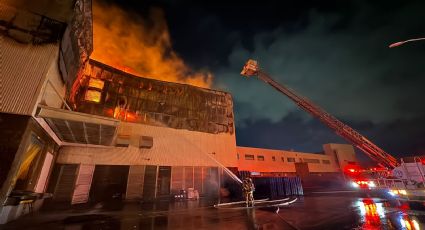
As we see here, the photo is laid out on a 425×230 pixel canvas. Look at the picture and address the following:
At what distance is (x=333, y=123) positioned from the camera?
67.6 ft

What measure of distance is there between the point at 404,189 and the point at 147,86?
25611 millimetres

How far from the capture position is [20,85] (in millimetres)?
9844

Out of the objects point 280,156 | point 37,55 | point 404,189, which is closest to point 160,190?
point 37,55

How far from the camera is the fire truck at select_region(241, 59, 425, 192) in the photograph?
1312 centimetres

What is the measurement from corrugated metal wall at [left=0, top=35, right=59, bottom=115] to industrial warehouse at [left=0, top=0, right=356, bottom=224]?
0.04 meters

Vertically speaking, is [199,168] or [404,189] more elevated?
[199,168]

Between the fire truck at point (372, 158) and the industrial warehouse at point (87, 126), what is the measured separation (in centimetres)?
764

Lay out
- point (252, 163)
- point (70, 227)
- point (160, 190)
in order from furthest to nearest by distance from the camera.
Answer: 1. point (252, 163)
2. point (160, 190)
3. point (70, 227)

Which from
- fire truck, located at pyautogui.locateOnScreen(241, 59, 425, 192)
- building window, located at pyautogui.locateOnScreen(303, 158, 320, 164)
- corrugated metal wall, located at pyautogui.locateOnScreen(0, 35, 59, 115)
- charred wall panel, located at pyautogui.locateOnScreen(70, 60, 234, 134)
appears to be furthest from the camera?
building window, located at pyautogui.locateOnScreen(303, 158, 320, 164)

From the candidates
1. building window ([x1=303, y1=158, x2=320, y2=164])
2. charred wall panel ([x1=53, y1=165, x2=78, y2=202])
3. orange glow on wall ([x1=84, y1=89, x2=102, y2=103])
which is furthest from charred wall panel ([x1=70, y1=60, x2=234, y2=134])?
building window ([x1=303, y1=158, x2=320, y2=164])

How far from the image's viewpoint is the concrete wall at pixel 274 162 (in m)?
34.3

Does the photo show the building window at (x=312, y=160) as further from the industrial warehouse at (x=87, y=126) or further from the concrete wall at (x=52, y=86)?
the concrete wall at (x=52, y=86)

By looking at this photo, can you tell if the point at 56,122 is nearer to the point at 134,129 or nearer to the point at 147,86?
the point at 134,129

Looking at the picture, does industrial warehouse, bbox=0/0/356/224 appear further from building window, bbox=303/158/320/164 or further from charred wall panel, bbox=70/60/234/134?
building window, bbox=303/158/320/164
